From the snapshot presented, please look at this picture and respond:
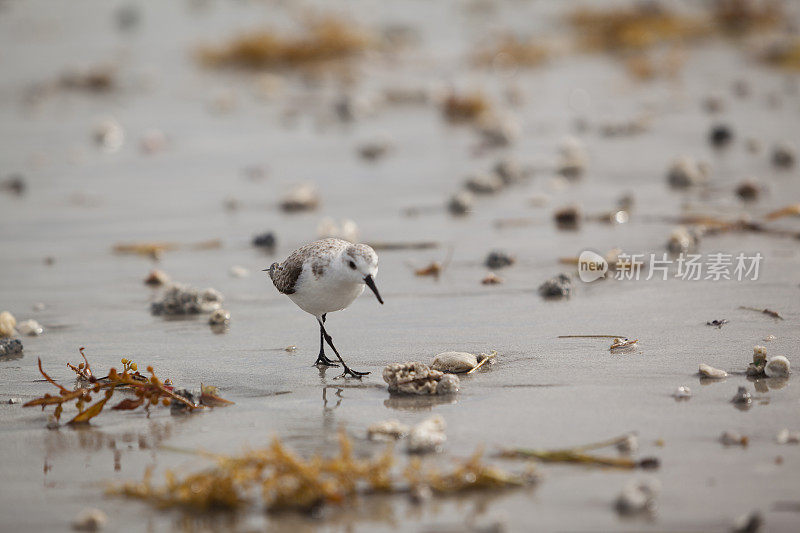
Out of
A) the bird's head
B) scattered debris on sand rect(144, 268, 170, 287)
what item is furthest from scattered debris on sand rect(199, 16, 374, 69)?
the bird's head

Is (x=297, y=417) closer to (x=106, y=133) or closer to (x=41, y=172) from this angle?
(x=41, y=172)

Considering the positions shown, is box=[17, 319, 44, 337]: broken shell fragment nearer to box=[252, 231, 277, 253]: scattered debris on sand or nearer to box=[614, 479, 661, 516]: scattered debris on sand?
box=[252, 231, 277, 253]: scattered debris on sand

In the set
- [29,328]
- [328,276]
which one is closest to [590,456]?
[328,276]

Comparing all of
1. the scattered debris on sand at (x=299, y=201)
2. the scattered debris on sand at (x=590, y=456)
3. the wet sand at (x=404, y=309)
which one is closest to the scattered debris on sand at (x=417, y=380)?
the wet sand at (x=404, y=309)

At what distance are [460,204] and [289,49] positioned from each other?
10725mm

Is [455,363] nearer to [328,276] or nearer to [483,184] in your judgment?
[328,276]

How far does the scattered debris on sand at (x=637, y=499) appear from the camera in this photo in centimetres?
395

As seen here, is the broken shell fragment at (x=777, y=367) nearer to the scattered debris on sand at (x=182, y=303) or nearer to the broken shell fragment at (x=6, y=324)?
the scattered debris on sand at (x=182, y=303)

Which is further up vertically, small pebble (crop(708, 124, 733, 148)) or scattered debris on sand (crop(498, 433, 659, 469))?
small pebble (crop(708, 124, 733, 148))

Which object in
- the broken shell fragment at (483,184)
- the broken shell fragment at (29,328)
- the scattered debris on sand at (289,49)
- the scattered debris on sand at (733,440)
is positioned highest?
the scattered debris on sand at (289,49)

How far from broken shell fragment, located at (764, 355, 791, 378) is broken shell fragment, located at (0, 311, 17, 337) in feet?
15.6

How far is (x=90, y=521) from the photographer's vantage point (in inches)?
157

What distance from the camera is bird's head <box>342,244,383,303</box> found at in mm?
5605

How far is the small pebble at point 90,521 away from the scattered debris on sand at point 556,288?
406 centimetres
